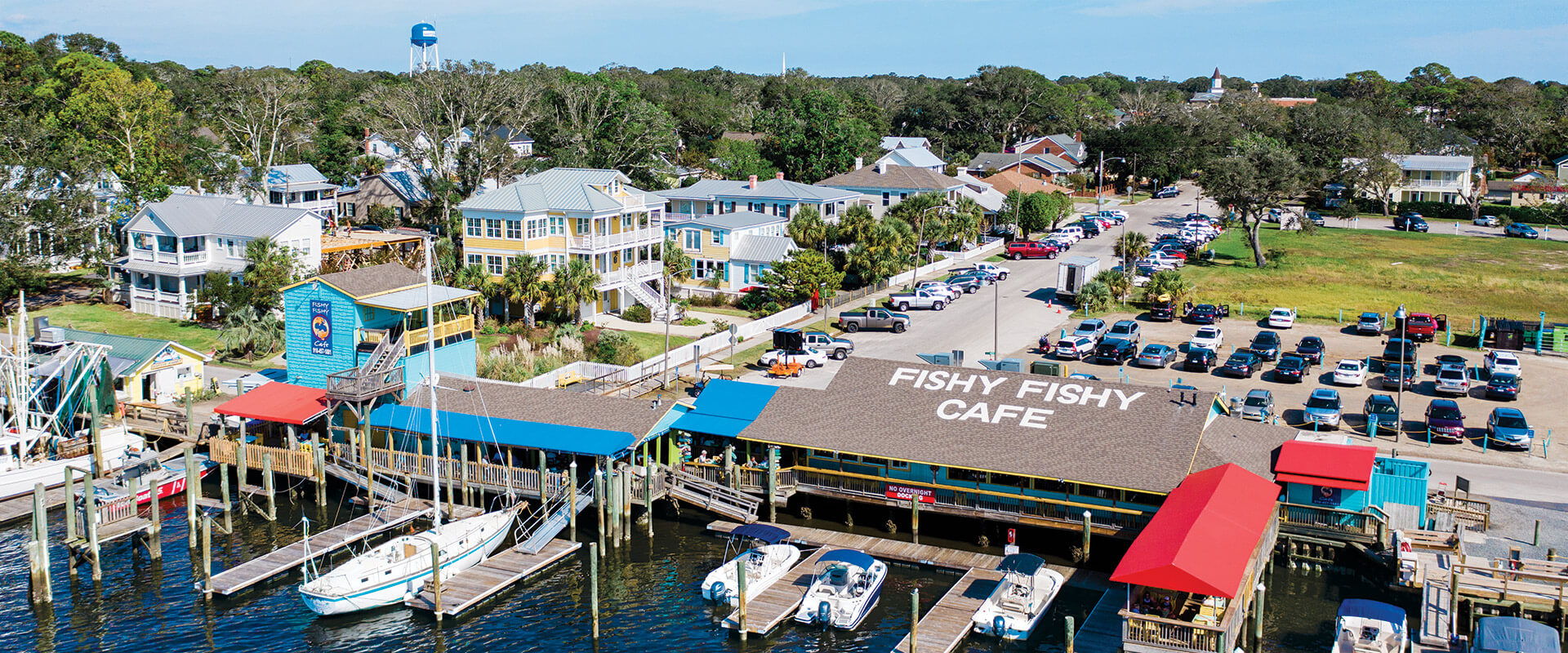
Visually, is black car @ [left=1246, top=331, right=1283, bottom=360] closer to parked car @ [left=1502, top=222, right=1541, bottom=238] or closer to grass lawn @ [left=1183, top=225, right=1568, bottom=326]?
grass lawn @ [left=1183, top=225, right=1568, bottom=326]

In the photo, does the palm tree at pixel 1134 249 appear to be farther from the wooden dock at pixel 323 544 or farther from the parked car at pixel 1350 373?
the wooden dock at pixel 323 544

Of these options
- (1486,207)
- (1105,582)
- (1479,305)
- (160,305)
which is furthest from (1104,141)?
(1105,582)

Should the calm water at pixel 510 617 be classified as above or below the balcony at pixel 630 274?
below

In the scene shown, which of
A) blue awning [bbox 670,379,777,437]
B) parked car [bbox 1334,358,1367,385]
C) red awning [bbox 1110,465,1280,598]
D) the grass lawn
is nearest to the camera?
red awning [bbox 1110,465,1280,598]

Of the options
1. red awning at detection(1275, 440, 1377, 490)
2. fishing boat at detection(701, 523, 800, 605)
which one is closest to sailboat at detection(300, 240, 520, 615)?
fishing boat at detection(701, 523, 800, 605)

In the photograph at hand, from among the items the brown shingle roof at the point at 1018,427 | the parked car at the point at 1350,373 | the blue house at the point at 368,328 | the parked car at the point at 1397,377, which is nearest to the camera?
the brown shingle roof at the point at 1018,427

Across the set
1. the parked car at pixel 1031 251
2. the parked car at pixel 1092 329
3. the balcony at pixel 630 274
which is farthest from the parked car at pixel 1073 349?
the parked car at pixel 1031 251

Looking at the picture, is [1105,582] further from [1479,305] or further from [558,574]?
[1479,305]
